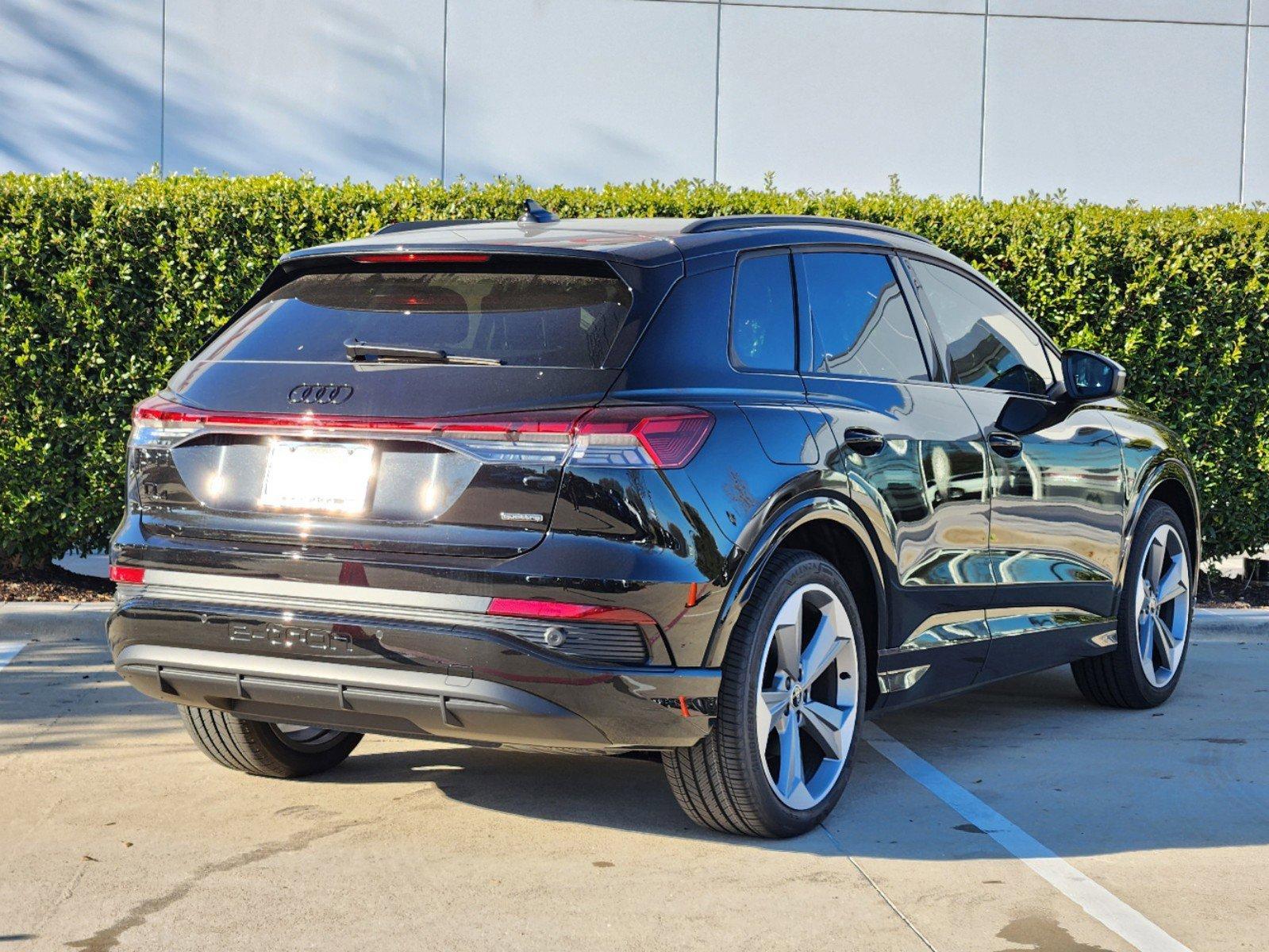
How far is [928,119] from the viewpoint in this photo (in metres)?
13.4

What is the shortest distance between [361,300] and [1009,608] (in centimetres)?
249

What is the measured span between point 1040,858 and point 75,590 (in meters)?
5.81

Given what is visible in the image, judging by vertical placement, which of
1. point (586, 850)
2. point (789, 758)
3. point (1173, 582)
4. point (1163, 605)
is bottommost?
point (586, 850)

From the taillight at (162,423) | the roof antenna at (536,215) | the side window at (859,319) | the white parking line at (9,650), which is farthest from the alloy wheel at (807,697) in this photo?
the white parking line at (9,650)

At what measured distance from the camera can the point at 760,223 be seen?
491 centimetres

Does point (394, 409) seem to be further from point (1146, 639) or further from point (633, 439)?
point (1146, 639)

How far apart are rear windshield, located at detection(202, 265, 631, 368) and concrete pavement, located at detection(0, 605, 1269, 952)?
135 cm

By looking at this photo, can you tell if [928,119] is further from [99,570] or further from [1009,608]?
[1009,608]

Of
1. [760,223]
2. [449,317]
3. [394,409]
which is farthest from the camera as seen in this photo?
[760,223]

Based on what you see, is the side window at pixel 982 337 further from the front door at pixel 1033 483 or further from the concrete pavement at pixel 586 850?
the concrete pavement at pixel 586 850

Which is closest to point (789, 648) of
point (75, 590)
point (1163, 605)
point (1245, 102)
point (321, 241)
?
point (1163, 605)

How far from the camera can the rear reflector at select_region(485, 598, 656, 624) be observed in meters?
3.81

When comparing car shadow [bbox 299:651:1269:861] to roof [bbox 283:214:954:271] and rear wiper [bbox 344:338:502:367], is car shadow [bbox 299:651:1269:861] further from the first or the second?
roof [bbox 283:214:954:271]

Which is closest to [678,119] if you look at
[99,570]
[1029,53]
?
[1029,53]
